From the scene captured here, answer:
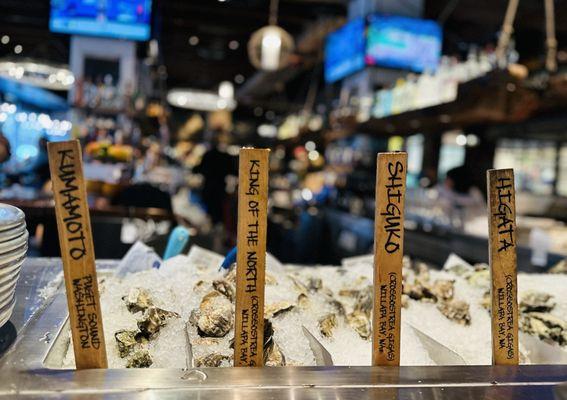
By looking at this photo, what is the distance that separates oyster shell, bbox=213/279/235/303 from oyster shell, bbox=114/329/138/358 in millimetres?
237

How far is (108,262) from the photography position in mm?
1820

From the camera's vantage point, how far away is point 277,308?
1219mm

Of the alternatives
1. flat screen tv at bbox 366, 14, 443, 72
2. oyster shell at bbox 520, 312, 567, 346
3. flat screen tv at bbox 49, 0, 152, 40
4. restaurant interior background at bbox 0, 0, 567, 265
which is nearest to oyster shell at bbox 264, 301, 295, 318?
oyster shell at bbox 520, 312, 567, 346

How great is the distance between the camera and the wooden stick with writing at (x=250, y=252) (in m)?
0.88

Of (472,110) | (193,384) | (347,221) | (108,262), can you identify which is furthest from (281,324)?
(347,221)

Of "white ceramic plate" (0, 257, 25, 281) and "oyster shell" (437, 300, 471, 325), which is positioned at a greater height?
"white ceramic plate" (0, 257, 25, 281)

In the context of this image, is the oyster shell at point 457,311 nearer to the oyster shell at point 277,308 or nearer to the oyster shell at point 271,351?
the oyster shell at point 277,308

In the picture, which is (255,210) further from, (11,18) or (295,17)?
(11,18)

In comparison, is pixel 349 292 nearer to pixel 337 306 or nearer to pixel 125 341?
pixel 337 306

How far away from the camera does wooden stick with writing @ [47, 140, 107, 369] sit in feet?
2.62

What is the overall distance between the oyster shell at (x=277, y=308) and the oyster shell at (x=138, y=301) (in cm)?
30

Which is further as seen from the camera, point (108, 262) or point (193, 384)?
point (108, 262)

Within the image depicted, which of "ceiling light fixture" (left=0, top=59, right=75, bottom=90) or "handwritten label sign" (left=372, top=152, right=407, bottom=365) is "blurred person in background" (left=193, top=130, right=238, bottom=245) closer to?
"ceiling light fixture" (left=0, top=59, right=75, bottom=90)

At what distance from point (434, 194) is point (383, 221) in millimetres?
5221
